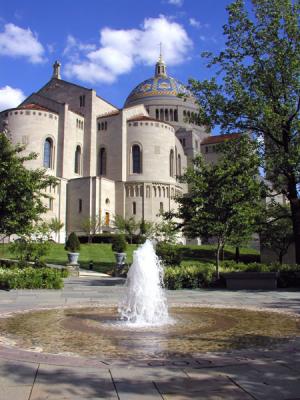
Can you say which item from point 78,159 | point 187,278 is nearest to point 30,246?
point 187,278

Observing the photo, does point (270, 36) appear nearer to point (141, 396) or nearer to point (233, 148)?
point (233, 148)

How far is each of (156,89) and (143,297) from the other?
75683 millimetres

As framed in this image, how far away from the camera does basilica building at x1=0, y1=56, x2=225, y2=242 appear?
5150 cm

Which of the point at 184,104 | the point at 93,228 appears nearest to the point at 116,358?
the point at 93,228

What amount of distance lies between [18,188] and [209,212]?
8.95 meters

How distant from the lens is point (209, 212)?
18.9 metres

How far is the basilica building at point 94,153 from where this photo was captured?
5150cm

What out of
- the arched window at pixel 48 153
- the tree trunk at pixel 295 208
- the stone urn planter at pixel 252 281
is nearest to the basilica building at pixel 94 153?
the arched window at pixel 48 153

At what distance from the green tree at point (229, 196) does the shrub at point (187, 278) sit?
4.06 feet

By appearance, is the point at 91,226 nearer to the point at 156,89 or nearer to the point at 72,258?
the point at 72,258

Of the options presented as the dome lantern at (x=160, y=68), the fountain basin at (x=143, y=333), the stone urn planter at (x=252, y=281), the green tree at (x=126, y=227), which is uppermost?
the dome lantern at (x=160, y=68)

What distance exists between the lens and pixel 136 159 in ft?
189

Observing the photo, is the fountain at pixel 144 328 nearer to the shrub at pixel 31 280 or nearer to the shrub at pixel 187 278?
the shrub at pixel 187 278

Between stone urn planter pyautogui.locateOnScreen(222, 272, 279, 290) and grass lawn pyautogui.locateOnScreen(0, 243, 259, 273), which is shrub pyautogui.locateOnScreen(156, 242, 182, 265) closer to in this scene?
stone urn planter pyautogui.locateOnScreen(222, 272, 279, 290)
